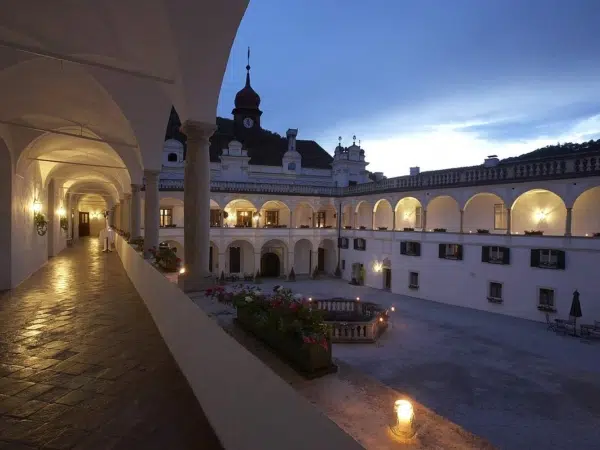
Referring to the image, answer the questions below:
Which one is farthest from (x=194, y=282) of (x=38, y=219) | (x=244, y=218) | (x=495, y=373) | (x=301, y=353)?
(x=244, y=218)

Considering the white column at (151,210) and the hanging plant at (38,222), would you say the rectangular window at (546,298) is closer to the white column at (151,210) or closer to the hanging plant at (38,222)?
the white column at (151,210)

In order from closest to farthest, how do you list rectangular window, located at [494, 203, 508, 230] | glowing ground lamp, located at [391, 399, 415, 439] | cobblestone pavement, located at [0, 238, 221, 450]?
glowing ground lamp, located at [391, 399, 415, 439] < cobblestone pavement, located at [0, 238, 221, 450] < rectangular window, located at [494, 203, 508, 230]

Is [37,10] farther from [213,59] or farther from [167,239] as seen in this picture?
[167,239]

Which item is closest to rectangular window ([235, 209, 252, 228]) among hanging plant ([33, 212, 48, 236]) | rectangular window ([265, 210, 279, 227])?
rectangular window ([265, 210, 279, 227])

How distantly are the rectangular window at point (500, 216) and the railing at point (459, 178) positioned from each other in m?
2.28

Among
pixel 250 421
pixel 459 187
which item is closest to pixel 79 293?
pixel 250 421

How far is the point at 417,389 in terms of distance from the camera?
12.3 metres

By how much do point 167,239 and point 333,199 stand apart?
1586 cm

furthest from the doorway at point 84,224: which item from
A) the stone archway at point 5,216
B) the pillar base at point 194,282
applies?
the pillar base at point 194,282

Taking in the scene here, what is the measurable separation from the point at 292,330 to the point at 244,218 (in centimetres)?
3148

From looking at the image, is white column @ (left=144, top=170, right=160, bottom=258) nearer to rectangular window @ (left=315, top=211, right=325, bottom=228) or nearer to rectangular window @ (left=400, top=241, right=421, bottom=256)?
rectangular window @ (left=400, top=241, right=421, bottom=256)

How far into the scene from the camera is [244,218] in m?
35.6

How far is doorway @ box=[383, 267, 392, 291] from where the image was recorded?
30.5m

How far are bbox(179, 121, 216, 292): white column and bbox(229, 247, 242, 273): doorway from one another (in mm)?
28032
